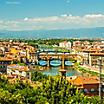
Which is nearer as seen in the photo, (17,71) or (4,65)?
(17,71)

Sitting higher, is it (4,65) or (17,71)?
(4,65)

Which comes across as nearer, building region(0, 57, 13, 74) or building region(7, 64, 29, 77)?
building region(7, 64, 29, 77)

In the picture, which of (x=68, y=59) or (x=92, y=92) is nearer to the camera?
(x=92, y=92)

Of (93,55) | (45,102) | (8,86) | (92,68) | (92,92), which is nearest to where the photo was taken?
(45,102)

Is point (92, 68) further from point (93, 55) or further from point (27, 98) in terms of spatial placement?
point (27, 98)

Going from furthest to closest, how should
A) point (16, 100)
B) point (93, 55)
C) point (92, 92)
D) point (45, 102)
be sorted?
point (93, 55) < point (92, 92) < point (45, 102) < point (16, 100)

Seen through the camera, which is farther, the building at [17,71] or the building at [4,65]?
the building at [4,65]

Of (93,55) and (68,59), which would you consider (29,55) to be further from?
(93,55)

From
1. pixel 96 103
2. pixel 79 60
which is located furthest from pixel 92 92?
pixel 79 60

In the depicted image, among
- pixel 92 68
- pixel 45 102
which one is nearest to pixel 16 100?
pixel 45 102

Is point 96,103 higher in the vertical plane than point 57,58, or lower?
higher
